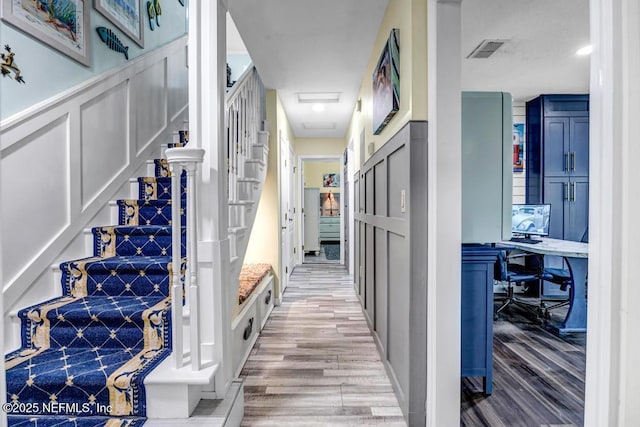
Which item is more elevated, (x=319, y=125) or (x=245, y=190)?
(x=319, y=125)

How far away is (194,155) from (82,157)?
114cm

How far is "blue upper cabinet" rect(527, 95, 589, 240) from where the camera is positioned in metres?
3.81

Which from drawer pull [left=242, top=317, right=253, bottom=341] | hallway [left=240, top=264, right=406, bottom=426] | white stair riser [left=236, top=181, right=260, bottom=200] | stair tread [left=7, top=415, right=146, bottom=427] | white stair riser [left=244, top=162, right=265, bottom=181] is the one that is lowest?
hallway [left=240, top=264, right=406, bottom=426]

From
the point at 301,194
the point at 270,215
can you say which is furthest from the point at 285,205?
the point at 301,194

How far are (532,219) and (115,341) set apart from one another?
3836 mm

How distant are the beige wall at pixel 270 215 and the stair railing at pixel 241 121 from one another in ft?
1.16

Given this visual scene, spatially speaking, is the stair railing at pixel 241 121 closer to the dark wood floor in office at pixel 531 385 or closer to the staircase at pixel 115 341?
the staircase at pixel 115 341

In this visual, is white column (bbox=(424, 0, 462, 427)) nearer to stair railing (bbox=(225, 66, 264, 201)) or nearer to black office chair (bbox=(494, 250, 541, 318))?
stair railing (bbox=(225, 66, 264, 201))

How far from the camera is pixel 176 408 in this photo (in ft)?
4.30

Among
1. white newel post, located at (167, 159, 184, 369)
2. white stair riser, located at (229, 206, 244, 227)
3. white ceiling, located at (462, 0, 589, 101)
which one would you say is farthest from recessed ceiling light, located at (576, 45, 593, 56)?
white newel post, located at (167, 159, 184, 369)

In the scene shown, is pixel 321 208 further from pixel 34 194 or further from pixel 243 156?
pixel 34 194

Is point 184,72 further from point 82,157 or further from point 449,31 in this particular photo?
point 449,31

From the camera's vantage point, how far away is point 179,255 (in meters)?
1.35

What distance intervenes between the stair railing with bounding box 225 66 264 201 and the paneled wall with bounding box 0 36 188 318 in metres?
0.85
